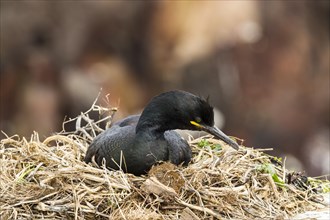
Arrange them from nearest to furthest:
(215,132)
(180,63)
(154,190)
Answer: (154,190) → (215,132) → (180,63)

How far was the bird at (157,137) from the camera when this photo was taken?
7062 millimetres

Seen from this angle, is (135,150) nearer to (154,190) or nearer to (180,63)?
(154,190)

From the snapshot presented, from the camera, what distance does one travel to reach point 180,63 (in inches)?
668

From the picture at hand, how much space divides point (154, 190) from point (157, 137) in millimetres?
943

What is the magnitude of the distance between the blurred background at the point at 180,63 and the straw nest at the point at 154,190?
30.4ft

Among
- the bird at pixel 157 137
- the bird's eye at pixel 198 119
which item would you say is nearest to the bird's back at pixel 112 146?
the bird at pixel 157 137

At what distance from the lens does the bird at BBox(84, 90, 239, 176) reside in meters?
7.06

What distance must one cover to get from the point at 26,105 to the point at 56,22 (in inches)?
61.4

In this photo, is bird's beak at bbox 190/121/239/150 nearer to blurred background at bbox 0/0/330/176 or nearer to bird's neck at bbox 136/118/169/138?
bird's neck at bbox 136/118/169/138

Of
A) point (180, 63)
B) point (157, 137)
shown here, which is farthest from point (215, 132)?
point (180, 63)

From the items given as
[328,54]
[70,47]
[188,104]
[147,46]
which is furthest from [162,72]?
[188,104]

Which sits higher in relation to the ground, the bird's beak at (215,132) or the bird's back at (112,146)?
the bird's beak at (215,132)

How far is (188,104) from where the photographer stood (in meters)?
7.04

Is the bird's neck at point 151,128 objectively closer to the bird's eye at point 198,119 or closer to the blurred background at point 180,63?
the bird's eye at point 198,119
